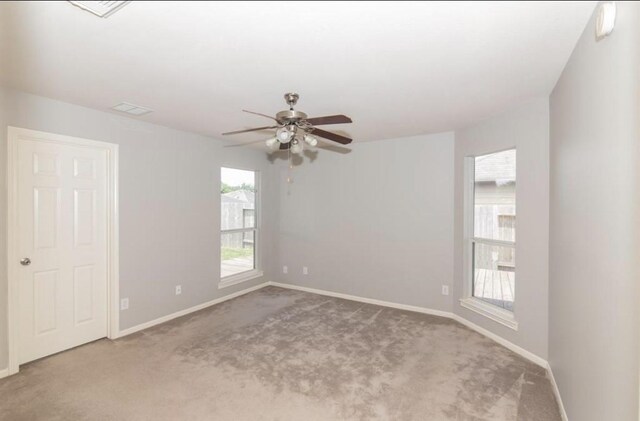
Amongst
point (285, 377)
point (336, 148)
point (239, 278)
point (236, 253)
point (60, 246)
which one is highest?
point (336, 148)

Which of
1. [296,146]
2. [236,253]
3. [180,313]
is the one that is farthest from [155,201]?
[296,146]

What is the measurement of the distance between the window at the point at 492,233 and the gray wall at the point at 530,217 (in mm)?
176

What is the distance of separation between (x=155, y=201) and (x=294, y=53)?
9.13ft

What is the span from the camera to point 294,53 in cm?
204

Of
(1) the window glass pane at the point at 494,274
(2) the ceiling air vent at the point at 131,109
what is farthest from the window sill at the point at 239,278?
(1) the window glass pane at the point at 494,274

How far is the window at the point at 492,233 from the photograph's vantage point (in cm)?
344

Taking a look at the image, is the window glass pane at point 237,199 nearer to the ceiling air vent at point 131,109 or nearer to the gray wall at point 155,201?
the gray wall at point 155,201

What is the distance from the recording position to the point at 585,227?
1.80m

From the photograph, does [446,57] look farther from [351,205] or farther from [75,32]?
[351,205]

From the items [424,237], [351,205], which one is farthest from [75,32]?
[424,237]

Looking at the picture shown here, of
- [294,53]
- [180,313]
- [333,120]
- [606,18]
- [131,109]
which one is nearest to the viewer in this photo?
[606,18]

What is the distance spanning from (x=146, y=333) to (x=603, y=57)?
4559 mm

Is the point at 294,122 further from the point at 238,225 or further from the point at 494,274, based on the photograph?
the point at 238,225

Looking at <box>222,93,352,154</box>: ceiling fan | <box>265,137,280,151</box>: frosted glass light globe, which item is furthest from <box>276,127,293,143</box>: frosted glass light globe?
<box>265,137,280,151</box>: frosted glass light globe
